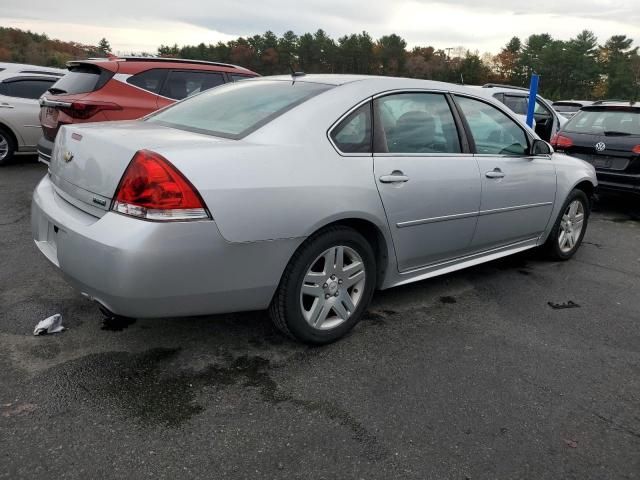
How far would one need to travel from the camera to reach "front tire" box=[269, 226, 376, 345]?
2.85 meters

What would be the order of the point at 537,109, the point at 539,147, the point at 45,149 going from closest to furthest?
the point at 539,147
the point at 45,149
the point at 537,109

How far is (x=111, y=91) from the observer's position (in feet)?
21.1

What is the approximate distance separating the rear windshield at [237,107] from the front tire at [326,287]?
75 centimetres

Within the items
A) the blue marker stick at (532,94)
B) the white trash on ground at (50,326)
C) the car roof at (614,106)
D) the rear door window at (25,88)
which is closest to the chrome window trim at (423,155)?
the white trash on ground at (50,326)

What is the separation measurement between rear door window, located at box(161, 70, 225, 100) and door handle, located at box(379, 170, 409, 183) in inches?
169

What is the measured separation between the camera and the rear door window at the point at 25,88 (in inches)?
333

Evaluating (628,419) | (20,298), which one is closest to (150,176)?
(20,298)

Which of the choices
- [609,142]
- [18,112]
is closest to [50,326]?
[18,112]

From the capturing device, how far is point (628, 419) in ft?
Result: 8.50

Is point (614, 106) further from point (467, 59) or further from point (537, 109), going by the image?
point (467, 59)

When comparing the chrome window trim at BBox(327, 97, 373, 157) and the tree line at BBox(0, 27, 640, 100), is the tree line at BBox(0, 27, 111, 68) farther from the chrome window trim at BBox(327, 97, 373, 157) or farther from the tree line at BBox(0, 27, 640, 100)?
the chrome window trim at BBox(327, 97, 373, 157)

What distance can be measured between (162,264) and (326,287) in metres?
0.99

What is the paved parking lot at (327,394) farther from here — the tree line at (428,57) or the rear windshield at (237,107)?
the tree line at (428,57)

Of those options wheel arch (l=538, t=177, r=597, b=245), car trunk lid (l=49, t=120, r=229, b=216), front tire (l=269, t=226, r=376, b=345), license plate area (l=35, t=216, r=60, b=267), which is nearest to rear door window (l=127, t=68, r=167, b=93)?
car trunk lid (l=49, t=120, r=229, b=216)
